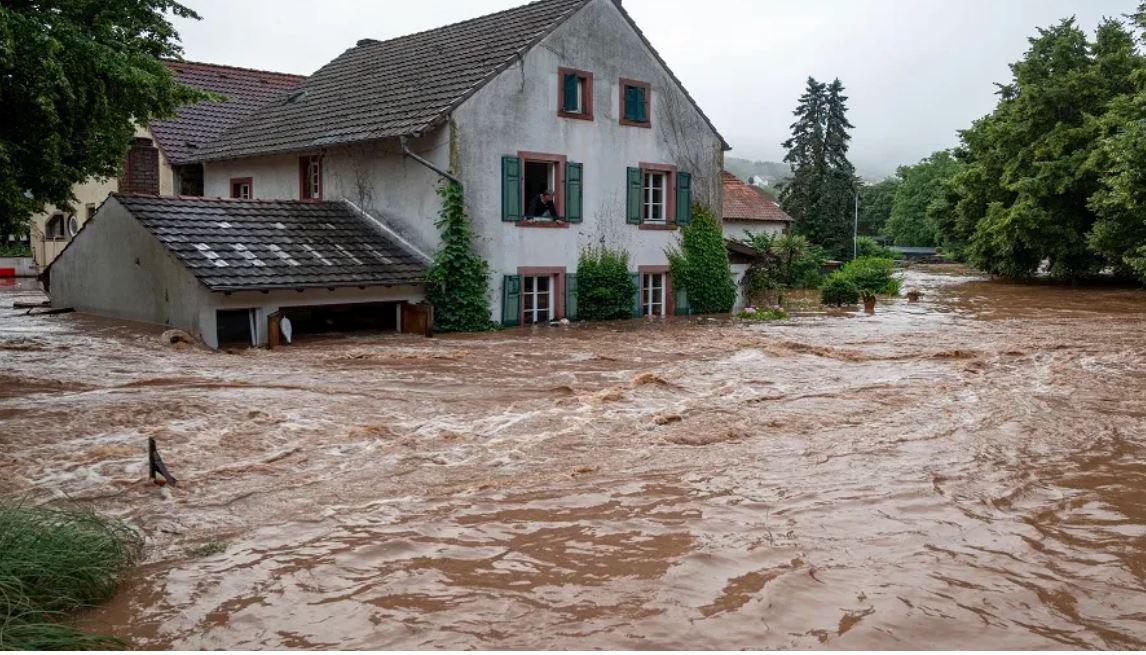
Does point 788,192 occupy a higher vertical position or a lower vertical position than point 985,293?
higher

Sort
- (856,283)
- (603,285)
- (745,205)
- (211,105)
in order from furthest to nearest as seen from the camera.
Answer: (745,205) < (856,283) < (211,105) < (603,285)

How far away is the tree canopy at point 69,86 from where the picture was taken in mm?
12094

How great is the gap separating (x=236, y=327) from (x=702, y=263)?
42.5 feet

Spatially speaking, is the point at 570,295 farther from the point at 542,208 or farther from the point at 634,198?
the point at 634,198

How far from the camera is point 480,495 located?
9102mm

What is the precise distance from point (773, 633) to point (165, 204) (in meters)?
17.6

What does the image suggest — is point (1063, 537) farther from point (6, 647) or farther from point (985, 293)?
point (985, 293)

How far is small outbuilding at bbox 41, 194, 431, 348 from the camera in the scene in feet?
61.3

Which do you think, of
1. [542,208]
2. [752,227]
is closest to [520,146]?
[542,208]

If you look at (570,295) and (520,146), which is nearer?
(520,146)

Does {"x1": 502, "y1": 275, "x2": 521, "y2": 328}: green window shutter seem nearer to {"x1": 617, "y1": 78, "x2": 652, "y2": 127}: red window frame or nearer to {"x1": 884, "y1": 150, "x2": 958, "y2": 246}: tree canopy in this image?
{"x1": 617, "y1": 78, "x2": 652, "y2": 127}: red window frame

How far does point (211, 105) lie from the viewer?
33062mm

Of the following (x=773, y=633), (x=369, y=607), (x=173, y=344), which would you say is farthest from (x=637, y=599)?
(x=173, y=344)

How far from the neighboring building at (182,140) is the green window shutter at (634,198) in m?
12.9
